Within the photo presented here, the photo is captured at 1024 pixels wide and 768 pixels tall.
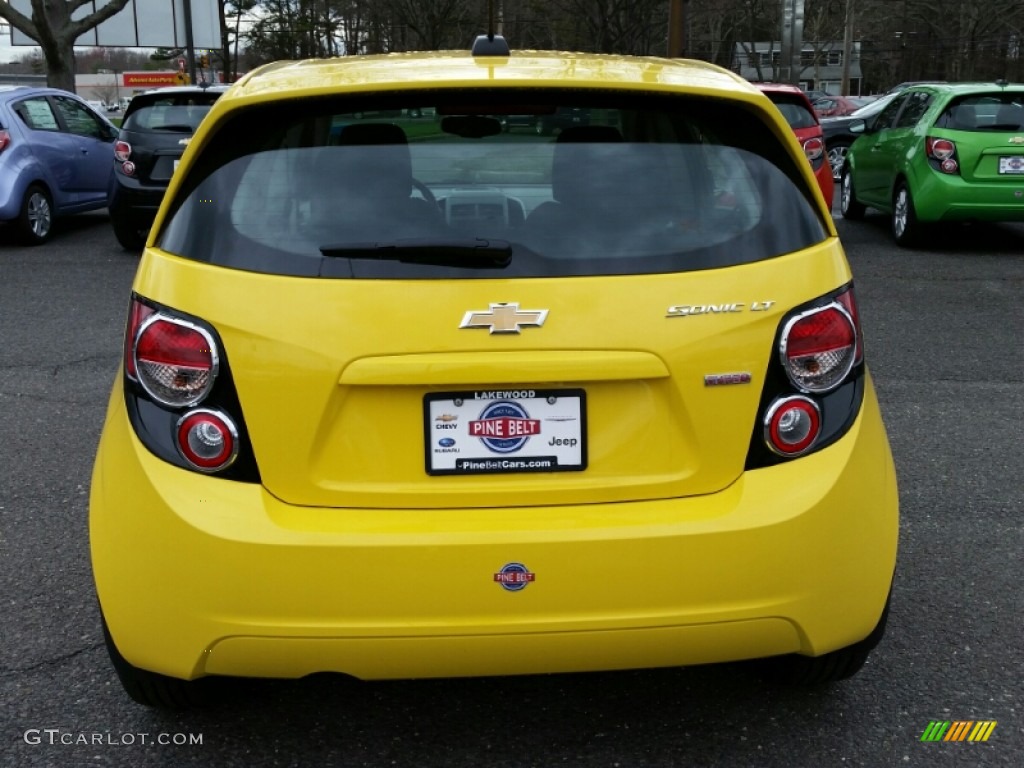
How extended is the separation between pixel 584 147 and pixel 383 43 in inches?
1819

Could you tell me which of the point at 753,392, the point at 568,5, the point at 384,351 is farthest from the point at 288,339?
the point at 568,5

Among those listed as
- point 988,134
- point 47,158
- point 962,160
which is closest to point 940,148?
point 962,160

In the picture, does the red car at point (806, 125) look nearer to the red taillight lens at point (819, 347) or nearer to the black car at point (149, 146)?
the black car at point (149, 146)

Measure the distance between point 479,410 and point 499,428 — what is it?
2.2 inches

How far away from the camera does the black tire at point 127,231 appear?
11406mm

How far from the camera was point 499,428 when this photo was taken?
2.46 metres

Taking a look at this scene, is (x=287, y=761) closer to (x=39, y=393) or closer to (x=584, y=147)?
(x=584, y=147)

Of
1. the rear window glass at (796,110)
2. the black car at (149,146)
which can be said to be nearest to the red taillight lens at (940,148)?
the rear window glass at (796,110)

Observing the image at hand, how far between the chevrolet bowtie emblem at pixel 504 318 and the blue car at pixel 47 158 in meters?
10.6

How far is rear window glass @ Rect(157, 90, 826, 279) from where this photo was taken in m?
2.50

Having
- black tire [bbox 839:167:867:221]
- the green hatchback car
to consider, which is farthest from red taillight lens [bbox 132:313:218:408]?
black tire [bbox 839:167:867:221]

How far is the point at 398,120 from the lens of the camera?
8.69 ft

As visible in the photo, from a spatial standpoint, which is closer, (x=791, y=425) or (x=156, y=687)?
(x=791, y=425)

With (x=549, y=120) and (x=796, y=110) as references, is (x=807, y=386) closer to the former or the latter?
(x=549, y=120)
